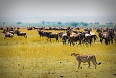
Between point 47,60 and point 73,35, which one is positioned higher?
point 73,35

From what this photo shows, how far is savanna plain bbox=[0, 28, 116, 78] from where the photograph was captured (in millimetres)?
5254

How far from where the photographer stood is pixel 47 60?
229 inches

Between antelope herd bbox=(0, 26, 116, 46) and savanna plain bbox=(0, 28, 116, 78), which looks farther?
antelope herd bbox=(0, 26, 116, 46)

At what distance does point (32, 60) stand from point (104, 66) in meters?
1.53

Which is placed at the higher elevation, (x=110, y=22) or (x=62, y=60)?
(x=110, y=22)

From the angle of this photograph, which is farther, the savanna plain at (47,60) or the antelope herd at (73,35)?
the antelope herd at (73,35)

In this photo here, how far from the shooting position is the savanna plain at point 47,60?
17.2 feet

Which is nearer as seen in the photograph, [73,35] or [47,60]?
[47,60]

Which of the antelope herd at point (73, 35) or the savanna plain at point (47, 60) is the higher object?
the antelope herd at point (73, 35)

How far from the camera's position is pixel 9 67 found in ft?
18.1

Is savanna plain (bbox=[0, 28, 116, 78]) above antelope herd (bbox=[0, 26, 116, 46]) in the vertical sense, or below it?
below

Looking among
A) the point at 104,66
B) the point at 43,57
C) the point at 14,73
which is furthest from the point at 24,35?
the point at 104,66

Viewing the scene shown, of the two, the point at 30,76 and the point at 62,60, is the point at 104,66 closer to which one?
the point at 62,60

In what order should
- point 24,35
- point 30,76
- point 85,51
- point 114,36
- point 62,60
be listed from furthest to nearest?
point 114,36, point 24,35, point 85,51, point 62,60, point 30,76
